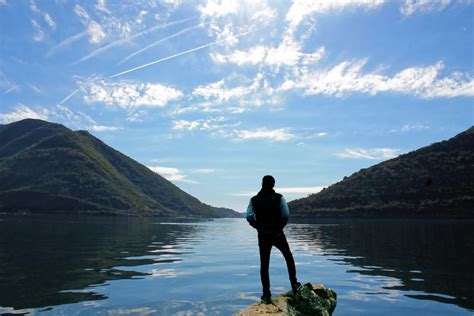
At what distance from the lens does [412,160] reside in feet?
648

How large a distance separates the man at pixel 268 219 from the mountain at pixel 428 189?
149258 mm

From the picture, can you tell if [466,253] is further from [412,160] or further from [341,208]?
[412,160]

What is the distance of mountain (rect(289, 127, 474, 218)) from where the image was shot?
148875 mm

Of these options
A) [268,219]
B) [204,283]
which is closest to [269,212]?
[268,219]

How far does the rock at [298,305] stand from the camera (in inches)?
405

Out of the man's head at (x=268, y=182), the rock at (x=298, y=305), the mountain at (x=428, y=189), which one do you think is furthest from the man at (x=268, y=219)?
the mountain at (x=428, y=189)

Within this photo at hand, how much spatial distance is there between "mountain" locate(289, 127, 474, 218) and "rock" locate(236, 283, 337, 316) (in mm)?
148104

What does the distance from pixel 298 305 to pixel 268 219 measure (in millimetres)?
2554

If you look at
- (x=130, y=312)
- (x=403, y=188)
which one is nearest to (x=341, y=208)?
(x=403, y=188)

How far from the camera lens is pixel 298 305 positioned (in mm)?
10930

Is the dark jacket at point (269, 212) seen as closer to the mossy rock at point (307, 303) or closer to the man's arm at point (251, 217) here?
the man's arm at point (251, 217)

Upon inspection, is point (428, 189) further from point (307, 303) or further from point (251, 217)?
point (251, 217)

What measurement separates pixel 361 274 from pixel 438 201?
148089mm

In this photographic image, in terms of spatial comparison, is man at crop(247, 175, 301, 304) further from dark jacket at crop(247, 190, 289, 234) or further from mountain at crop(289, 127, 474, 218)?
mountain at crop(289, 127, 474, 218)
